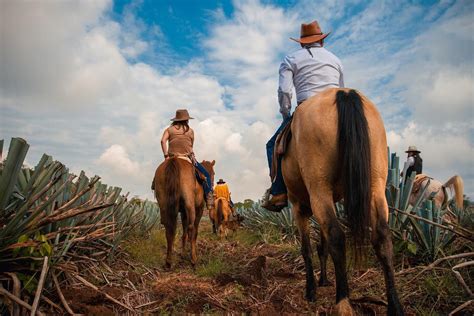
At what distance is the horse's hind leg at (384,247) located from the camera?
256 centimetres

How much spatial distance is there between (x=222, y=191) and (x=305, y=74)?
10541mm

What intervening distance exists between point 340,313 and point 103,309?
1.75 m

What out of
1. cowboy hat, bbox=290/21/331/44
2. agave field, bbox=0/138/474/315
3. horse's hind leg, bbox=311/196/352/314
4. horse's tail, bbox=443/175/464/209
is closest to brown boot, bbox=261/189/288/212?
agave field, bbox=0/138/474/315

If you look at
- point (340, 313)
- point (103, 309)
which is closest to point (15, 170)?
point (103, 309)

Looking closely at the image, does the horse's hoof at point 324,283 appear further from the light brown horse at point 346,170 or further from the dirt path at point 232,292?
the light brown horse at point 346,170

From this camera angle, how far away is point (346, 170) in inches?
107

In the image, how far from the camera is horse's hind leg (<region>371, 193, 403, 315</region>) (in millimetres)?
2562

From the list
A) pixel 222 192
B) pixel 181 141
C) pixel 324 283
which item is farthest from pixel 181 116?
pixel 222 192

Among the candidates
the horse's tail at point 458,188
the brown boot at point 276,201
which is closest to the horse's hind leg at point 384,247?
the brown boot at point 276,201

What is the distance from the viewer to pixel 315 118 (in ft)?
9.73

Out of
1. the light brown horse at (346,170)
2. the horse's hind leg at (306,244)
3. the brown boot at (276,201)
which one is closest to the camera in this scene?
the light brown horse at (346,170)

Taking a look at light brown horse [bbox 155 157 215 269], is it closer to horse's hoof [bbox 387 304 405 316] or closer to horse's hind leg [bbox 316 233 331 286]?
horse's hind leg [bbox 316 233 331 286]

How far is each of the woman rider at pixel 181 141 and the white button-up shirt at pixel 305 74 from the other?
9.68 ft

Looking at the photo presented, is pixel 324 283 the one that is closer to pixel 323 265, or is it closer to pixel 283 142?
pixel 323 265
